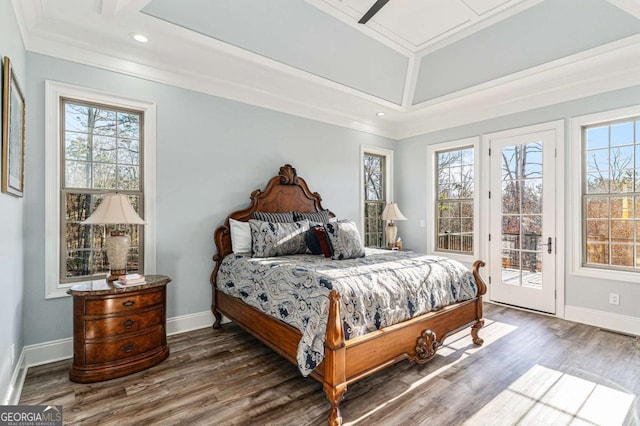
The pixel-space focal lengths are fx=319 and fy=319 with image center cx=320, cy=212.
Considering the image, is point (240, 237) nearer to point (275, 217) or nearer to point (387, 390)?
point (275, 217)

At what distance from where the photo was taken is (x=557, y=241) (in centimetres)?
391

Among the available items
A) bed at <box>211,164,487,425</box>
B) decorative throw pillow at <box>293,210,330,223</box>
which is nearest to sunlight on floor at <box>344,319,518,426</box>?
bed at <box>211,164,487,425</box>

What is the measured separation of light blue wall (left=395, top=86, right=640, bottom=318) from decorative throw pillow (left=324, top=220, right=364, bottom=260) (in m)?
2.50

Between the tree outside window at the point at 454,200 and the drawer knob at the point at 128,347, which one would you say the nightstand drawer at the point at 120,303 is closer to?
the drawer knob at the point at 128,347

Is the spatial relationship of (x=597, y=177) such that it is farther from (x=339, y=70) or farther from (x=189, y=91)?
(x=189, y=91)

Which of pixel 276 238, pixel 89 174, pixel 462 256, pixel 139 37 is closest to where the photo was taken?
pixel 139 37

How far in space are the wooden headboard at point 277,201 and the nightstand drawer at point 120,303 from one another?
3.16 feet

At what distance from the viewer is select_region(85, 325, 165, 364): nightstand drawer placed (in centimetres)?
241

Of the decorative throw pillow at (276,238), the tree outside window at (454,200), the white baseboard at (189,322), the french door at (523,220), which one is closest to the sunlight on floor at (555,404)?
the french door at (523,220)

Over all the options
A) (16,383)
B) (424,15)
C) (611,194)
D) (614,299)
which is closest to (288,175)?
(424,15)

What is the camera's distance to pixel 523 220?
4230mm

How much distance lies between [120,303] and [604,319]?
486 cm

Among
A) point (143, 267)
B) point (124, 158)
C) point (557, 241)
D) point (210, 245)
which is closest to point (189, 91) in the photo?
point (124, 158)

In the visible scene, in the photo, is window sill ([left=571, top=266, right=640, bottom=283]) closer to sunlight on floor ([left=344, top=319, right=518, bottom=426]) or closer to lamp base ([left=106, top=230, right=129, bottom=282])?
sunlight on floor ([left=344, top=319, right=518, bottom=426])
